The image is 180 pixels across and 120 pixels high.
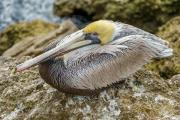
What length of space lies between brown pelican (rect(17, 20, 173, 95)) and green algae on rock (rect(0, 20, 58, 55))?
19.7 ft

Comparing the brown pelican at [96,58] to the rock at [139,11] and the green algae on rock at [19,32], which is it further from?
the green algae on rock at [19,32]

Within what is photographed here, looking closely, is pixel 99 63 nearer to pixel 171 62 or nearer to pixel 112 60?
pixel 112 60

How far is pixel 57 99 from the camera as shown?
4801 millimetres

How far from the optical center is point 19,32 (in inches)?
427

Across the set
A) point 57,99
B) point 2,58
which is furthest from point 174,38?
point 57,99

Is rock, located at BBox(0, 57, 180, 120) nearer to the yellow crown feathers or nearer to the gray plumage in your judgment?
the gray plumage

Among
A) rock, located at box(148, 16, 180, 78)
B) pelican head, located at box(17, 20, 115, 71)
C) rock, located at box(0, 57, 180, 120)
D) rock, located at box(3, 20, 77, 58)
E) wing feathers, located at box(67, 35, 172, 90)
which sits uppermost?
pelican head, located at box(17, 20, 115, 71)

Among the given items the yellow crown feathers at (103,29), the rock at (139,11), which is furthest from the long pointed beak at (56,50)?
the rock at (139,11)

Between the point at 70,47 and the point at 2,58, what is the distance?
1.26 meters

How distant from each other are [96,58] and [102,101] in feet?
1.18

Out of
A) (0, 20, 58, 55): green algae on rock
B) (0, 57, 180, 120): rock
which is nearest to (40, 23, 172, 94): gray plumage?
(0, 57, 180, 120): rock

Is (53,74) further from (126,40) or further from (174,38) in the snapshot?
(174,38)

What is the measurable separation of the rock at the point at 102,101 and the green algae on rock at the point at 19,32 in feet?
18.4

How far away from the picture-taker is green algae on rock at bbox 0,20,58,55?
420 inches
